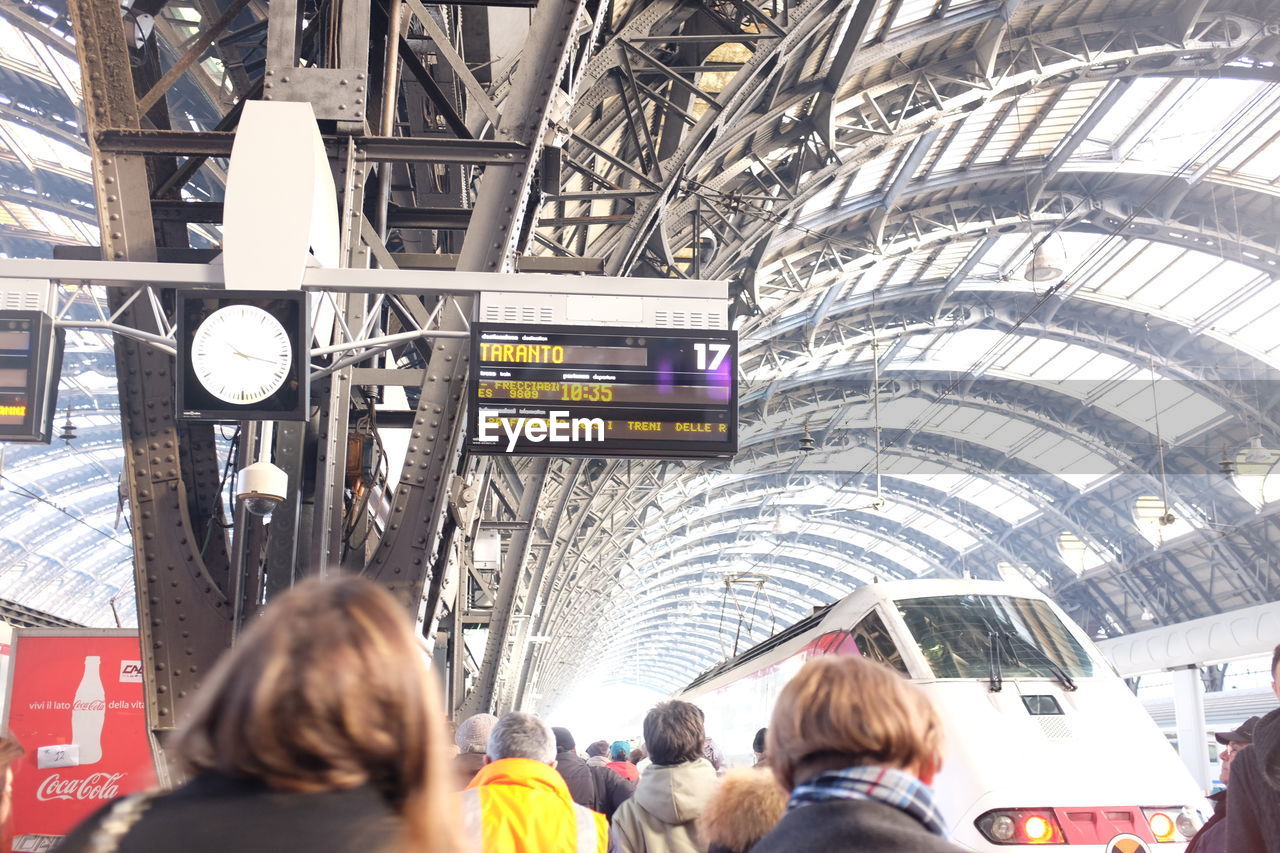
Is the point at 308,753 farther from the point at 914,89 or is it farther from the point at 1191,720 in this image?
the point at 1191,720

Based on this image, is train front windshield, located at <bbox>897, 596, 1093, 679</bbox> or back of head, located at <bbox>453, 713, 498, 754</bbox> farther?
train front windshield, located at <bbox>897, 596, 1093, 679</bbox>

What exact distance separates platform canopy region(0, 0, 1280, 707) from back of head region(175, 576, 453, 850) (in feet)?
21.2

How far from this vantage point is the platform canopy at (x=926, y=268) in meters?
13.6

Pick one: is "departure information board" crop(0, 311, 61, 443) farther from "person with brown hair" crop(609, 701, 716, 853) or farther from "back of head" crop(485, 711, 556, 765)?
"person with brown hair" crop(609, 701, 716, 853)

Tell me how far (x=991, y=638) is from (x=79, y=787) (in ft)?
23.4

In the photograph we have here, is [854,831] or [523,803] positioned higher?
[854,831]

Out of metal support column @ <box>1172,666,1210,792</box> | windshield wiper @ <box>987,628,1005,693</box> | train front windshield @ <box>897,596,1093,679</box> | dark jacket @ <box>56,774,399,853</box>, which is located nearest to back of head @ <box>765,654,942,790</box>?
dark jacket @ <box>56,774,399,853</box>

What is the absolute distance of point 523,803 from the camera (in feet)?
12.0

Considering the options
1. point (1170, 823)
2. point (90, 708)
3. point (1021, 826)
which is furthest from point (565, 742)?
point (90, 708)

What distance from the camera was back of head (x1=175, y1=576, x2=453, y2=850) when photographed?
1.55 m

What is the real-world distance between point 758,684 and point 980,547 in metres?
31.2

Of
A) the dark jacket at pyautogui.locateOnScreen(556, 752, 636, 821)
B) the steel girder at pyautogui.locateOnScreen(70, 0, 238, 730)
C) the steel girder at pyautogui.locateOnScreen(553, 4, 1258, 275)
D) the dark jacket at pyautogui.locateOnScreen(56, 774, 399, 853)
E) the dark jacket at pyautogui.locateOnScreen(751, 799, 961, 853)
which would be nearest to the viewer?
the dark jacket at pyautogui.locateOnScreen(56, 774, 399, 853)

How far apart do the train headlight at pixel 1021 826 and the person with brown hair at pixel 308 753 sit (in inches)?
248

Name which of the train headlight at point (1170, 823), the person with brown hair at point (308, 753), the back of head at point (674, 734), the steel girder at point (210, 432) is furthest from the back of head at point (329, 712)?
the train headlight at point (1170, 823)
